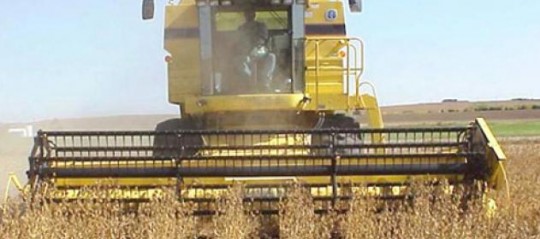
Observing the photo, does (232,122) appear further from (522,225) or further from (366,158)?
(522,225)

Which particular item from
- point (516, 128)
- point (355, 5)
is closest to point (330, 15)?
point (355, 5)

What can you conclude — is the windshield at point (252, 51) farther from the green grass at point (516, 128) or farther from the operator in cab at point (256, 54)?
the green grass at point (516, 128)

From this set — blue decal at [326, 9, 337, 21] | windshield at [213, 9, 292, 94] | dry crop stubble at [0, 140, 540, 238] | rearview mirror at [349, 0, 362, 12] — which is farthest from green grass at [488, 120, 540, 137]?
dry crop stubble at [0, 140, 540, 238]

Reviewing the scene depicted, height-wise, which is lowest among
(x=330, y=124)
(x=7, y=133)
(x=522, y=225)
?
(x=7, y=133)

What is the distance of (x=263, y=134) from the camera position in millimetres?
6016

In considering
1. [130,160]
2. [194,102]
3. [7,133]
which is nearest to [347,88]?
[194,102]

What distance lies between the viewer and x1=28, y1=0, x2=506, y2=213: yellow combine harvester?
5.80 metres

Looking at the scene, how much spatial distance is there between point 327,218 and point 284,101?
5.49 feet

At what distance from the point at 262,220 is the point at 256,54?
6.80 feet

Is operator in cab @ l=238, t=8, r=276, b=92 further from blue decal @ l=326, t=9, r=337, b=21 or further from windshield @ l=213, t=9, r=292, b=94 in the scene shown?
blue decal @ l=326, t=9, r=337, b=21

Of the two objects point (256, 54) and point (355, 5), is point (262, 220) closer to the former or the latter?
point (256, 54)

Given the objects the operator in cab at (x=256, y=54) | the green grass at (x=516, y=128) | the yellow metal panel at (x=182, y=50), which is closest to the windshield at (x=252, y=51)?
the operator in cab at (x=256, y=54)

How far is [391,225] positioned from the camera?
5434 mm

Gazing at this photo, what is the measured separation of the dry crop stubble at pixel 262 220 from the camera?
532 centimetres
